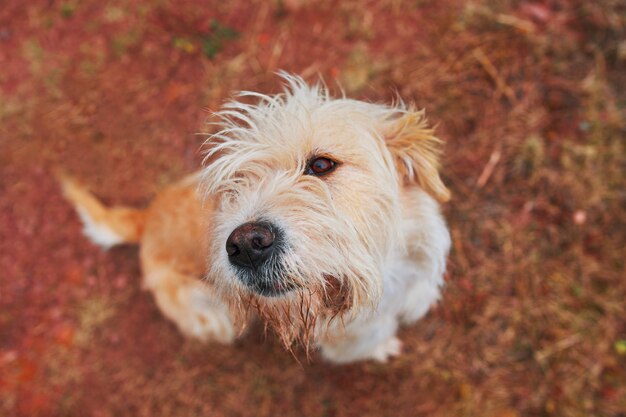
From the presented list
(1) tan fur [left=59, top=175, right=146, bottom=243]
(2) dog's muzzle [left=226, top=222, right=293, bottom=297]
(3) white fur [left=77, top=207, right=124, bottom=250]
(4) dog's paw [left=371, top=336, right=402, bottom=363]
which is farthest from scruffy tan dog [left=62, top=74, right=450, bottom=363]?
(3) white fur [left=77, top=207, right=124, bottom=250]

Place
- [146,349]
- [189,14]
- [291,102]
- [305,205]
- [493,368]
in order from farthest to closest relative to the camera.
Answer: [189,14]
[146,349]
[493,368]
[291,102]
[305,205]

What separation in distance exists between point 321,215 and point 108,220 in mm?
2408

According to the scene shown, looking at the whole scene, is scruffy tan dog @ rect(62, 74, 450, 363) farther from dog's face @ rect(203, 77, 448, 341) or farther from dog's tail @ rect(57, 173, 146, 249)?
dog's tail @ rect(57, 173, 146, 249)

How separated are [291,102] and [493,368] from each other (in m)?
2.96

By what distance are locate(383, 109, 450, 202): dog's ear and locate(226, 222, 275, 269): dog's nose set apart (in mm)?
884

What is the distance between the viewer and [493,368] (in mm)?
3754

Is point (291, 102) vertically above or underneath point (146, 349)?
above

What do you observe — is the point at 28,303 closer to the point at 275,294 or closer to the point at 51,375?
the point at 51,375

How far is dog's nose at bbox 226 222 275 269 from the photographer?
6.02 ft

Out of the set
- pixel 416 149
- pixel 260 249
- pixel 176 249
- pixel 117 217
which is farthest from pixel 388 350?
pixel 117 217

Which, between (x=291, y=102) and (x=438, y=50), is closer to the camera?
(x=291, y=102)

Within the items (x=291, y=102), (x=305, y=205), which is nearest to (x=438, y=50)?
(x=291, y=102)

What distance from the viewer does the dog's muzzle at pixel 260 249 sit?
183 cm

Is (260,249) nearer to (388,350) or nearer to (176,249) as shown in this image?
(176,249)
